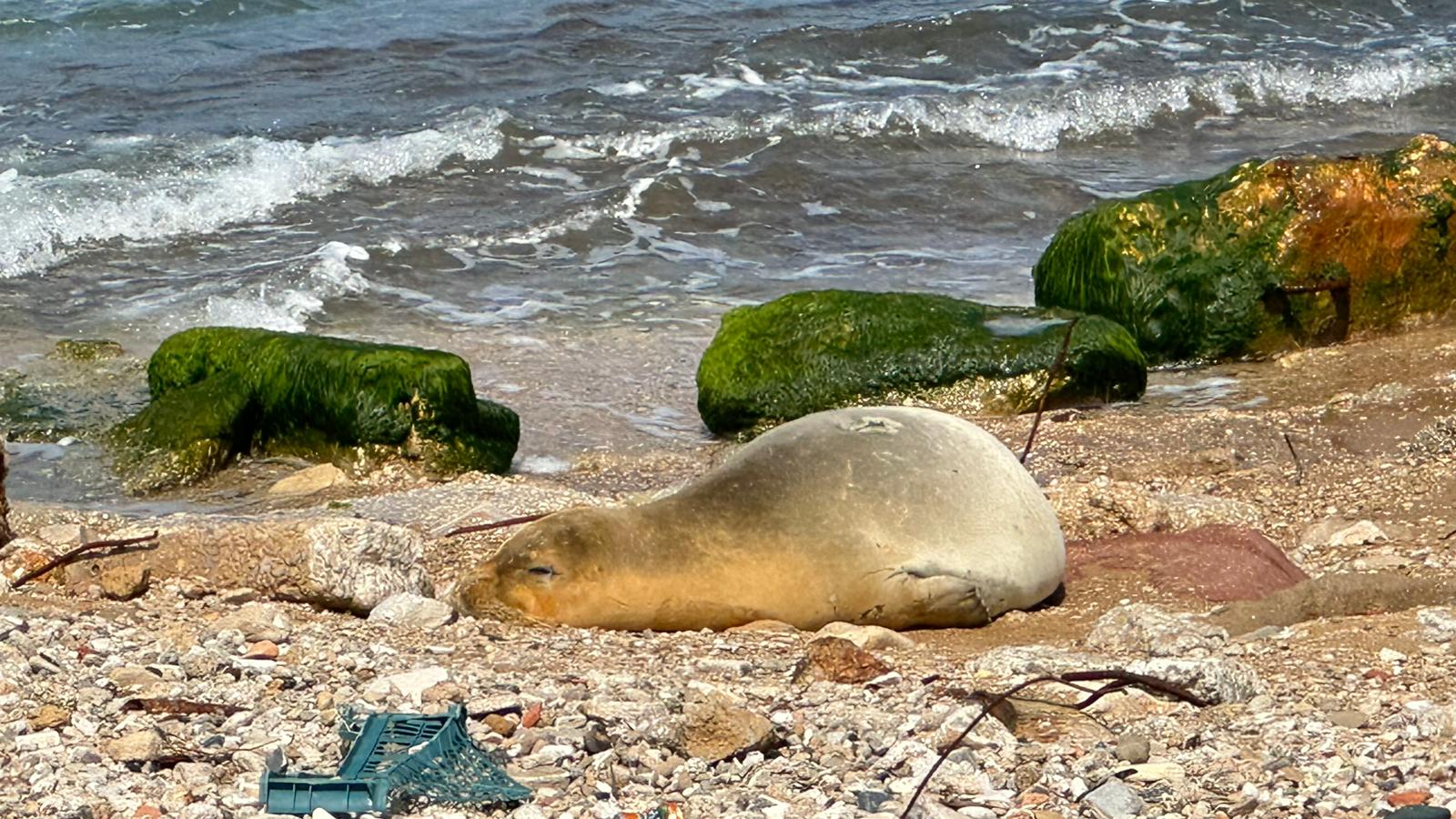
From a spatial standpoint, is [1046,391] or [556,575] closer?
[556,575]

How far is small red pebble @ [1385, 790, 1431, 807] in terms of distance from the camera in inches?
115

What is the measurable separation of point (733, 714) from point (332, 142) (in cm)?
946

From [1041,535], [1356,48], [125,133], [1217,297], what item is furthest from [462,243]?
[1356,48]

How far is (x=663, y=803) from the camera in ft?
9.95

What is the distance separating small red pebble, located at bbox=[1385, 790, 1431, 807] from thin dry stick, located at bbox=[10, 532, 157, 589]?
2978 millimetres

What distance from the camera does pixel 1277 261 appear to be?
7809 millimetres

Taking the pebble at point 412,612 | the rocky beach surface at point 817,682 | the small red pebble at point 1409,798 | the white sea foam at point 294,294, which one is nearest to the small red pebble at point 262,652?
the rocky beach surface at point 817,682

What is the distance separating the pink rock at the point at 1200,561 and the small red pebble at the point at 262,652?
6.78 feet

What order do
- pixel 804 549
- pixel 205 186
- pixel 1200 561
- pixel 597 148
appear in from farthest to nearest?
pixel 597 148, pixel 205 186, pixel 1200 561, pixel 804 549

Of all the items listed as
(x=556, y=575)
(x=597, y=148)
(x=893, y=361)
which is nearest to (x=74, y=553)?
(x=556, y=575)

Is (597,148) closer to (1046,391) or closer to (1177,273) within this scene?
(1177,273)

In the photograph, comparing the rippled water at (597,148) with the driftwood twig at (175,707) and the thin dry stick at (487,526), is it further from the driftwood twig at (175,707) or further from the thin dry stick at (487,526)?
the driftwood twig at (175,707)

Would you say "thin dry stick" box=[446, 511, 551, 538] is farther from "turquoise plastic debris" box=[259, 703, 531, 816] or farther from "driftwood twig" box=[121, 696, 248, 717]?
"turquoise plastic debris" box=[259, 703, 531, 816]

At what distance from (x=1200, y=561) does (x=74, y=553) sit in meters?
2.85
